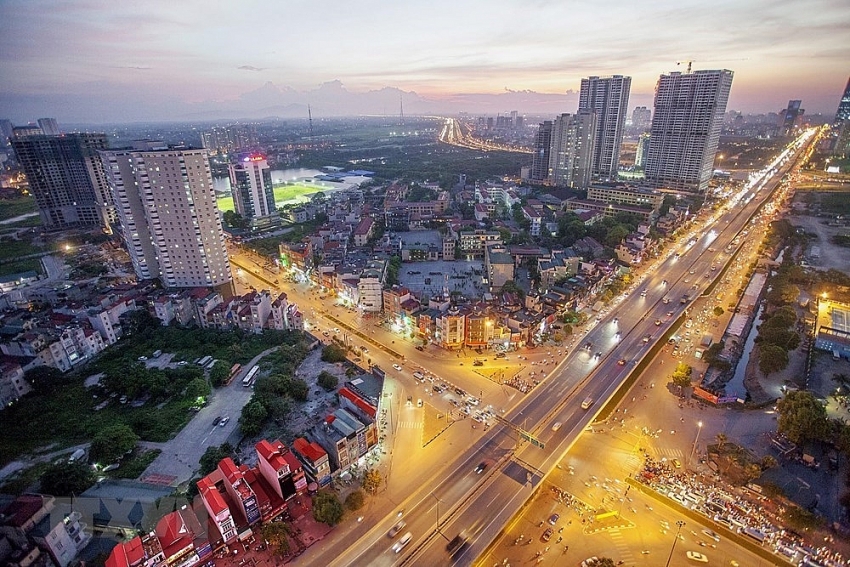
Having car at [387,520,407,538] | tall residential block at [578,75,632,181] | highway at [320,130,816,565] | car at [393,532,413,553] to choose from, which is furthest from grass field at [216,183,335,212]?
car at [393,532,413,553]

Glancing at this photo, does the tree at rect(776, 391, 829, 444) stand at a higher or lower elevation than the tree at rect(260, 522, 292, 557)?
higher

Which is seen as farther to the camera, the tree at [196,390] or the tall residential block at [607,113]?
the tall residential block at [607,113]

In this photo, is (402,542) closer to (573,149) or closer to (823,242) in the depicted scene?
(823,242)

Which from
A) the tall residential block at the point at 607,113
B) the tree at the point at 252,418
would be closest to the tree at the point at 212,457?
the tree at the point at 252,418

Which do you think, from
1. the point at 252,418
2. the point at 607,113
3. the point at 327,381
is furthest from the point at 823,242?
the point at 252,418

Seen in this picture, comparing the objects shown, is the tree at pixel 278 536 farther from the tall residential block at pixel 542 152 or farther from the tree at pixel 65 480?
the tall residential block at pixel 542 152

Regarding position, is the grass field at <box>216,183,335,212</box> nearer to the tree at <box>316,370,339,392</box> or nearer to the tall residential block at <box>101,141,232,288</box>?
the tall residential block at <box>101,141,232,288</box>
